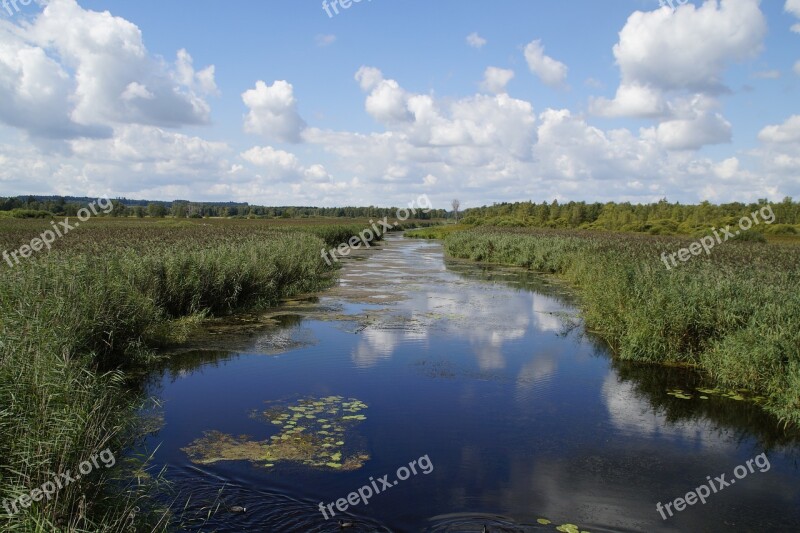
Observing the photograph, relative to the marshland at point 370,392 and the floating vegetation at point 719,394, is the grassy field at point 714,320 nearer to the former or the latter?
the marshland at point 370,392

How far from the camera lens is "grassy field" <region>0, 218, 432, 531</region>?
180 inches

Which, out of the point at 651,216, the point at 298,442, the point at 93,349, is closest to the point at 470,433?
the point at 298,442

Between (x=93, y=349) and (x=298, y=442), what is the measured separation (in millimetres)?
4478

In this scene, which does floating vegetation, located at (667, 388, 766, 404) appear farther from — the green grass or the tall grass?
the green grass

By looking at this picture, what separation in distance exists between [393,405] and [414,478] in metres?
2.51

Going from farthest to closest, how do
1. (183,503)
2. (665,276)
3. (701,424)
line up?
(665,276)
(701,424)
(183,503)

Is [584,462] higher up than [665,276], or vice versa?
[665,276]

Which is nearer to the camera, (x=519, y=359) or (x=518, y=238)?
(x=519, y=359)

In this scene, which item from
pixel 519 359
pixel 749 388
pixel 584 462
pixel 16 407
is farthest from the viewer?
pixel 519 359

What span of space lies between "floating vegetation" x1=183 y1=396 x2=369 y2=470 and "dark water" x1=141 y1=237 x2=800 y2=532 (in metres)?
0.13

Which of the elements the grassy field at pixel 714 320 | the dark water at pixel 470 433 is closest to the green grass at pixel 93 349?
the dark water at pixel 470 433

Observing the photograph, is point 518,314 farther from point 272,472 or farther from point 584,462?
point 272,472

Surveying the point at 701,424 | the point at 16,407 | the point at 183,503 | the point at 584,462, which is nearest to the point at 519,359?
the point at 701,424

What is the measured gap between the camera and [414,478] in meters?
6.78
